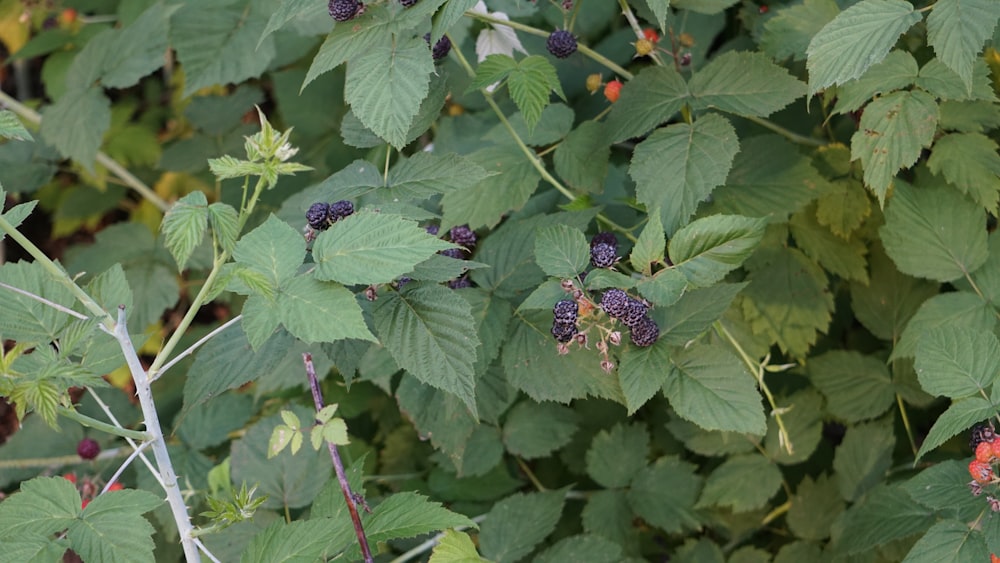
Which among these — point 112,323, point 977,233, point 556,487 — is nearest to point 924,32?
point 977,233

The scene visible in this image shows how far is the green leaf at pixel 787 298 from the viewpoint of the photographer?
7.27 ft

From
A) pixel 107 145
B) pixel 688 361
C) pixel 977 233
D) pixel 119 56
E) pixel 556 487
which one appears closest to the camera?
pixel 688 361

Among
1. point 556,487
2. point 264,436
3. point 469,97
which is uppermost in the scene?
point 469,97

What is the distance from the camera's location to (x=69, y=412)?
123 centimetres

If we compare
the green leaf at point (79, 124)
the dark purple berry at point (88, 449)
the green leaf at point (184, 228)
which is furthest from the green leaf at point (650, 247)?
the green leaf at point (79, 124)

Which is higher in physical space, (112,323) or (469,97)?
(112,323)

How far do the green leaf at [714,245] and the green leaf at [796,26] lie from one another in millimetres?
577

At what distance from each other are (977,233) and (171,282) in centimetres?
Result: 223

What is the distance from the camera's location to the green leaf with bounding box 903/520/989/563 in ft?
4.89

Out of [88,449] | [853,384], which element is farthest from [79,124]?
[853,384]

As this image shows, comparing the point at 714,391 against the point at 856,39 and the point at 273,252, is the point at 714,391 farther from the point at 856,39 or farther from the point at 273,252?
the point at 273,252

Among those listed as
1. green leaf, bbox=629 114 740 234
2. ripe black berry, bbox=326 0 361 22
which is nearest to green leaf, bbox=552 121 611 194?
green leaf, bbox=629 114 740 234

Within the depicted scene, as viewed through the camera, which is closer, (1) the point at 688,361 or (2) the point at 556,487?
(1) the point at 688,361

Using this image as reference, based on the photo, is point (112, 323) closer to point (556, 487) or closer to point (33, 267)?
point (33, 267)
